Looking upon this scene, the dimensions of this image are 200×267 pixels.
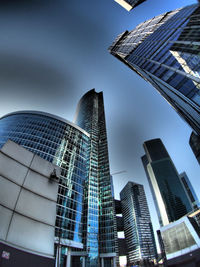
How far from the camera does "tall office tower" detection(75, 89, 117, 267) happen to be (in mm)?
61625

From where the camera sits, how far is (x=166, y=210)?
16275 cm

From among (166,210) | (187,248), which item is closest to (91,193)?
(187,248)

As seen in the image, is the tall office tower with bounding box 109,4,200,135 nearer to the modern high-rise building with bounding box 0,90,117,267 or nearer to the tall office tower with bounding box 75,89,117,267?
the tall office tower with bounding box 75,89,117,267

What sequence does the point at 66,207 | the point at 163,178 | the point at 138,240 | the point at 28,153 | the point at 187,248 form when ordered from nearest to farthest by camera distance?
1. the point at 28,153
2. the point at 187,248
3. the point at 66,207
4. the point at 163,178
5. the point at 138,240

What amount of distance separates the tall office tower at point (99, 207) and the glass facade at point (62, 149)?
33.7 feet

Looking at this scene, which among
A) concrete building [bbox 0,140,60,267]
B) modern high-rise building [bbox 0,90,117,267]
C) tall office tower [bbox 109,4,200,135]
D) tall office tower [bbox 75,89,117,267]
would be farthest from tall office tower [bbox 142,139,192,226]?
concrete building [bbox 0,140,60,267]

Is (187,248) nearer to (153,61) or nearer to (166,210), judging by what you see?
(153,61)

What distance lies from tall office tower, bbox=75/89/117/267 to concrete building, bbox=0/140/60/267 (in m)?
39.0

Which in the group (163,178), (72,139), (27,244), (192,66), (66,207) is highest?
(163,178)

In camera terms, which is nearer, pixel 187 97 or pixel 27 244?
pixel 27 244

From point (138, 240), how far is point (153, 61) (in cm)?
21618

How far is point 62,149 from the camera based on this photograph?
69.1m

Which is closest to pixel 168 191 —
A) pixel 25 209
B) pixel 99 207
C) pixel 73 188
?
pixel 99 207

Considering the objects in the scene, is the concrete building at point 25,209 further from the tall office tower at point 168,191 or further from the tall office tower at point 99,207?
the tall office tower at point 168,191
